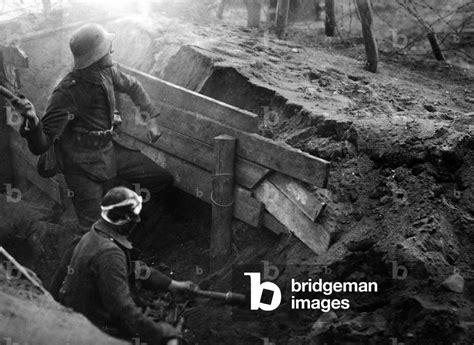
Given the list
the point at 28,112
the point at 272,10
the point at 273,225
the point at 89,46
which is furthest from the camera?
the point at 272,10

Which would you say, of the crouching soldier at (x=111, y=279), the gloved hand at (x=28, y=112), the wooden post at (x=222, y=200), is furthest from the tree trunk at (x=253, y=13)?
the crouching soldier at (x=111, y=279)

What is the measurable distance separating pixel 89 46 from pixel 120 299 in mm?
2662

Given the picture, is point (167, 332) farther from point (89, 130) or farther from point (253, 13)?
point (253, 13)

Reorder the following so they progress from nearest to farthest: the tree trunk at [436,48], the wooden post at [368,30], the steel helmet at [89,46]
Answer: the steel helmet at [89,46]
the wooden post at [368,30]
the tree trunk at [436,48]

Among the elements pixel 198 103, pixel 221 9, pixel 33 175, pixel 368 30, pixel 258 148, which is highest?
pixel 368 30

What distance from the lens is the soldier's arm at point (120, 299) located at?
4.05 meters

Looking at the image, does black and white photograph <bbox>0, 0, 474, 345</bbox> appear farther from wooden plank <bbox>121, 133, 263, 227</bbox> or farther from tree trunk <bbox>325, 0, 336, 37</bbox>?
tree trunk <bbox>325, 0, 336, 37</bbox>

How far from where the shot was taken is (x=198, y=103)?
6211 millimetres

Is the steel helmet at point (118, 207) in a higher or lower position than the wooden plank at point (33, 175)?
higher

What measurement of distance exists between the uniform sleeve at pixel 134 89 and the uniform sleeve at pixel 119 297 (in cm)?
234

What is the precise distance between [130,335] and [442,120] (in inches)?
→ 149

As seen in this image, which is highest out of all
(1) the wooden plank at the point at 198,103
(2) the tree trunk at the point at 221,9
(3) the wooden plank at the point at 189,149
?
(2) the tree trunk at the point at 221,9

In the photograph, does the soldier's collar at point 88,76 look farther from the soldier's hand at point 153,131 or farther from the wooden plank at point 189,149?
the wooden plank at point 189,149

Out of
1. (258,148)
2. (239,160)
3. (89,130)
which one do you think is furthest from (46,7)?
(258,148)
